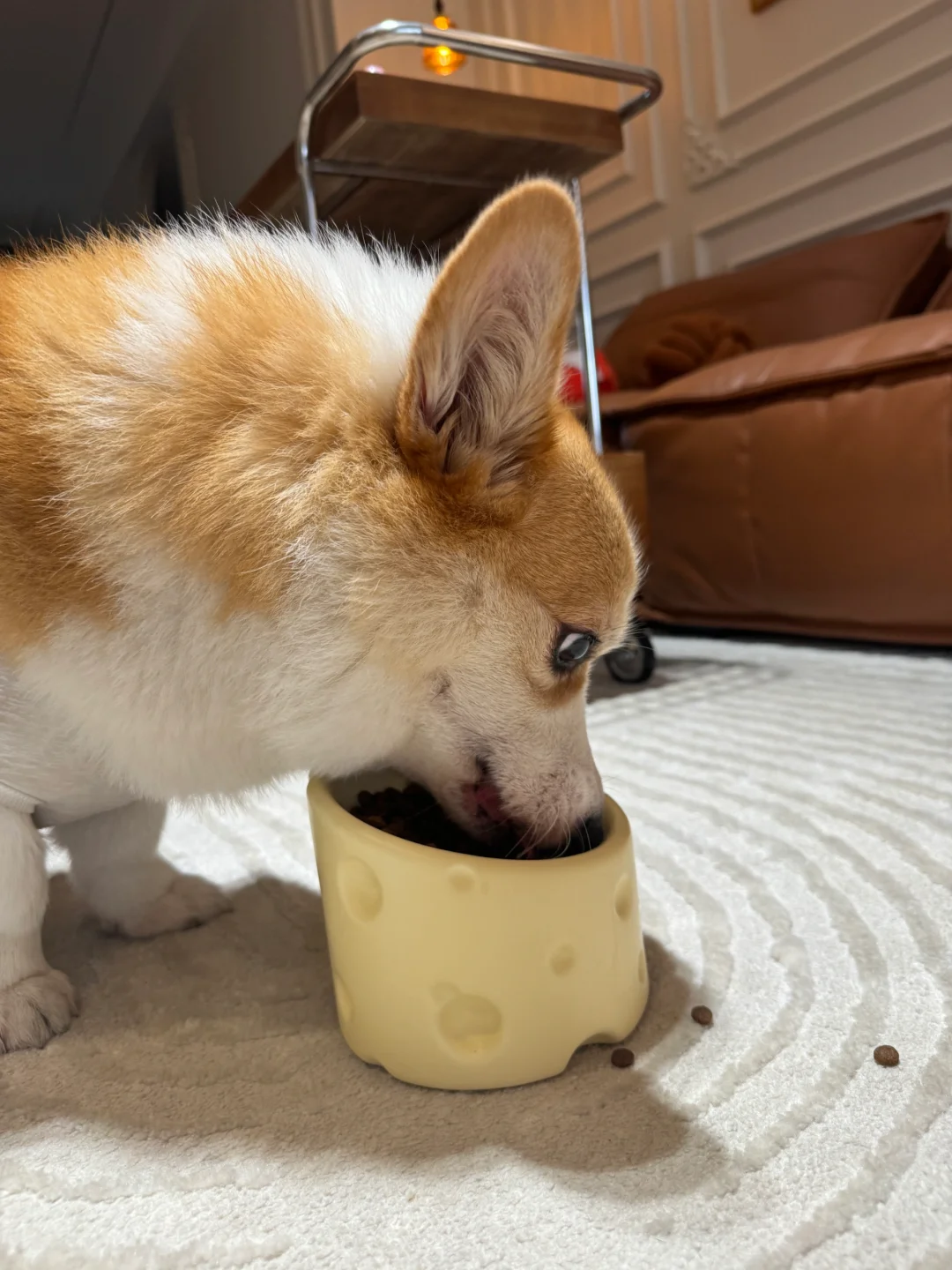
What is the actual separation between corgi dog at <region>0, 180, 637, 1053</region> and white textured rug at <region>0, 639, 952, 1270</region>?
126 mm

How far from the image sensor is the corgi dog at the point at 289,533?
587 mm

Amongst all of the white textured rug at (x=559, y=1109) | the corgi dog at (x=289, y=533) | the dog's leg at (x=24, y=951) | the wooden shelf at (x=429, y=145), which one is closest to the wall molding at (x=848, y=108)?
the wooden shelf at (x=429, y=145)

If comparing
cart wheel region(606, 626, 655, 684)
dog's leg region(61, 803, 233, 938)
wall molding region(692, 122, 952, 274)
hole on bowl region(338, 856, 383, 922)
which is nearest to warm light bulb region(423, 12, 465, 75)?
wall molding region(692, 122, 952, 274)

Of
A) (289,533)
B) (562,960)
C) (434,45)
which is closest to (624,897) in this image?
(562,960)

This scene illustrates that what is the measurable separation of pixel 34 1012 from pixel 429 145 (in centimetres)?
140

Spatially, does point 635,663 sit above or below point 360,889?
below

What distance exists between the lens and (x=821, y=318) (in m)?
2.34

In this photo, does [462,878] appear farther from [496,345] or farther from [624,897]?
[496,345]

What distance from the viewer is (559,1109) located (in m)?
0.56

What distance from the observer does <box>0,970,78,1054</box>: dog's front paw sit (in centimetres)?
65

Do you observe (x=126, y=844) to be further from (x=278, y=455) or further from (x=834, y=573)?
(x=834, y=573)

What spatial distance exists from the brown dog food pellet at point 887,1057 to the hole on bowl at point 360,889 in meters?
0.34

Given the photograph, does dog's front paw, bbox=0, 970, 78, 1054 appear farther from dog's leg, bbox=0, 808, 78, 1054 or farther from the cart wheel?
the cart wheel

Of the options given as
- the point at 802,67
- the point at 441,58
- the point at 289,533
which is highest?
the point at 441,58
